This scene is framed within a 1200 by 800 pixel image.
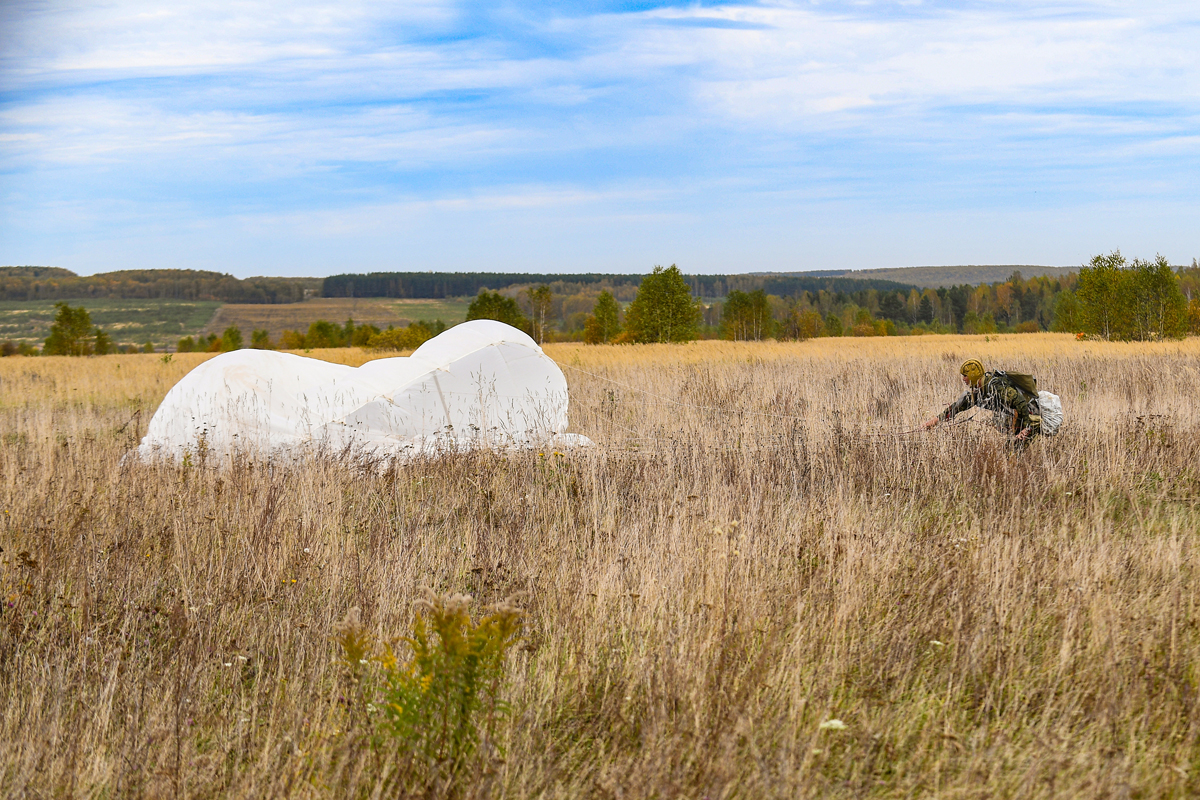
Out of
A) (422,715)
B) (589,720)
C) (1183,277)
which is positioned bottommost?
(589,720)

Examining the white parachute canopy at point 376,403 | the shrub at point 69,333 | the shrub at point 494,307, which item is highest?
the shrub at point 494,307

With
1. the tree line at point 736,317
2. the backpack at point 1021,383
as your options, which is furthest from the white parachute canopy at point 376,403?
the tree line at point 736,317

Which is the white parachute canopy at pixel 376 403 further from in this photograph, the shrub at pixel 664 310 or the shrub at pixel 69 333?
the shrub at pixel 69 333

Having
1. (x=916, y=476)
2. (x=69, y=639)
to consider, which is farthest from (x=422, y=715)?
(x=916, y=476)

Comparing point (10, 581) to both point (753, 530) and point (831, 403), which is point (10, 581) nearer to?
point (753, 530)

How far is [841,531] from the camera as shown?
400 centimetres

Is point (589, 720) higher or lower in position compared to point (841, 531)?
lower

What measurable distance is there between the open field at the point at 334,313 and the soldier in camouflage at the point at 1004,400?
136138 mm

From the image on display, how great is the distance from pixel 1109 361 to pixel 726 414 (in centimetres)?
1250

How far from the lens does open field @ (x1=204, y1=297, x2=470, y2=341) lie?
142250 mm

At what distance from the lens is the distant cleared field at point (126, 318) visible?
447ft

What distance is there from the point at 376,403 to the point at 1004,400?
559 centimetres

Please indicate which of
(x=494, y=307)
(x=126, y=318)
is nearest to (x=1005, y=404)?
(x=494, y=307)

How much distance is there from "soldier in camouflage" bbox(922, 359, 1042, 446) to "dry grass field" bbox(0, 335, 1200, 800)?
0.38m
